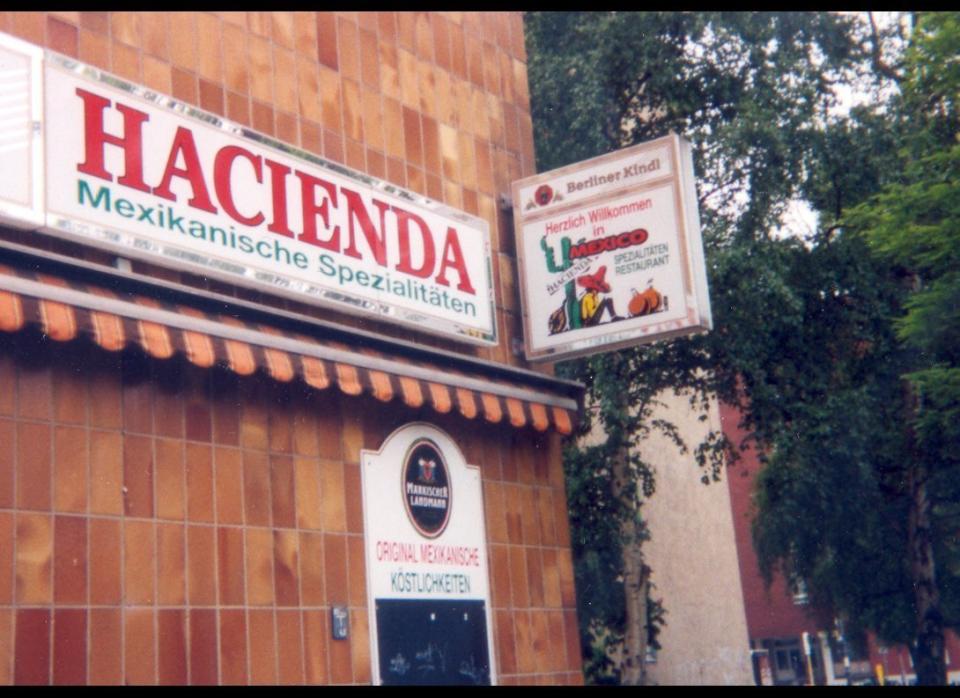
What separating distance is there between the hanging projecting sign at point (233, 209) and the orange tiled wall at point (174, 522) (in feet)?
1.94

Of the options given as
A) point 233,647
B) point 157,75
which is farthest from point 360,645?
point 157,75

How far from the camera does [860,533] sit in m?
22.9

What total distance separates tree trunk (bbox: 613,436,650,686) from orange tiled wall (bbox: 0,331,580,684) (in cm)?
934

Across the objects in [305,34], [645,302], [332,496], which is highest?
[305,34]

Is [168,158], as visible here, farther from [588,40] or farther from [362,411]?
[588,40]

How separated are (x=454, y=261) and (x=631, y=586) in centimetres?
1010

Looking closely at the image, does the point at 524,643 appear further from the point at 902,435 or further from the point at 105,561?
the point at 902,435

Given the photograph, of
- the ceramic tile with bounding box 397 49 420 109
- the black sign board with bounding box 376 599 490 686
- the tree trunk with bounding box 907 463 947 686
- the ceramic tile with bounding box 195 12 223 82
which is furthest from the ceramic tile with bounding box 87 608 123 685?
the tree trunk with bounding box 907 463 947 686

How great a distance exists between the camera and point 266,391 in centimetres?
684

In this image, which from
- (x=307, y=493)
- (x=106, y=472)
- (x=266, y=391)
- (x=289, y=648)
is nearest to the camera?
(x=106, y=472)

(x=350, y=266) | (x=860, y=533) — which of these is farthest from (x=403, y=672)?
(x=860, y=533)

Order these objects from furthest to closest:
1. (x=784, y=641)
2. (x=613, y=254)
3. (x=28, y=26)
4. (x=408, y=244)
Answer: (x=784, y=641) → (x=613, y=254) → (x=408, y=244) → (x=28, y=26)

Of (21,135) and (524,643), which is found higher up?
(21,135)

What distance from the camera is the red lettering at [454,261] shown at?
8.21 m
